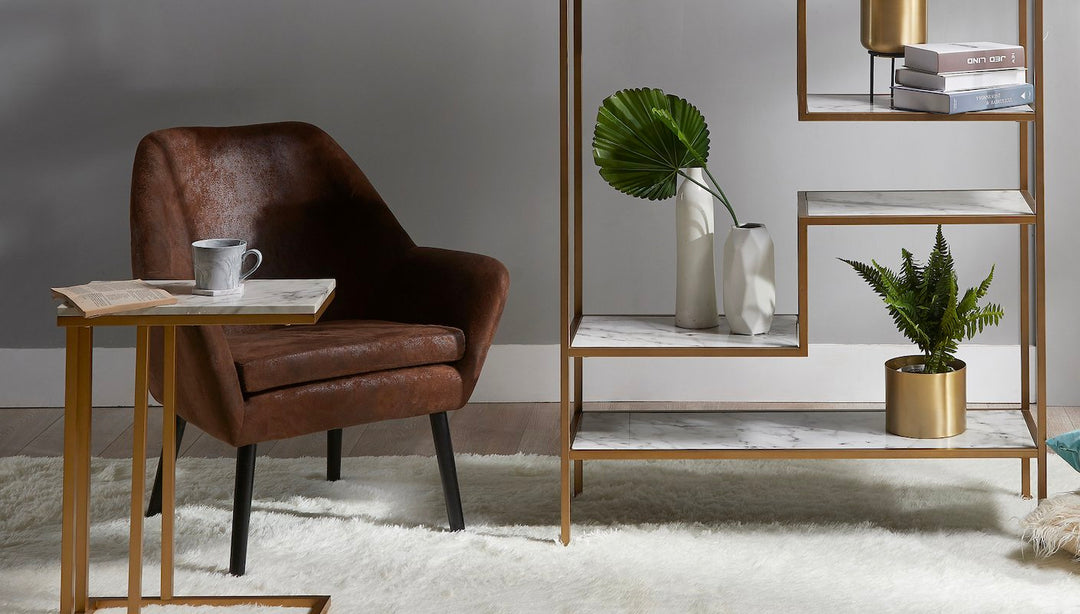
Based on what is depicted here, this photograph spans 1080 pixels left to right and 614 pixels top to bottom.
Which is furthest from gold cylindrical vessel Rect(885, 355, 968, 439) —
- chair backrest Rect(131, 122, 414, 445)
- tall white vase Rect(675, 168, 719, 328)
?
chair backrest Rect(131, 122, 414, 445)

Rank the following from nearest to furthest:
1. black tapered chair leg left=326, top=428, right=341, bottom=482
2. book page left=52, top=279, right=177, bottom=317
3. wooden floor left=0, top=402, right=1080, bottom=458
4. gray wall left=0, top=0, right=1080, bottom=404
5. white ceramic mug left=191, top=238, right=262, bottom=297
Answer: book page left=52, top=279, right=177, bottom=317 → white ceramic mug left=191, top=238, right=262, bottom=297 → black tapered chair leg left=326, top=428, right=341, bottom=482 → wooden floor left=0, top=402, right=1080, bottom=458 → gray wall left=0, top=0, right=1080, bottom=404

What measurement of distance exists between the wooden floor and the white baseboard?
5cm

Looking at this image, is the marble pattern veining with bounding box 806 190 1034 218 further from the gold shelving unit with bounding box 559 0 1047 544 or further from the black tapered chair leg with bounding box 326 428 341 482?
the black tapered chair leg with bounding box 326 428 341 482

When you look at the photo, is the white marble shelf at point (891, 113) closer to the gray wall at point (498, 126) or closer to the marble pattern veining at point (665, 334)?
the marble pattern veining at point (665, 334)

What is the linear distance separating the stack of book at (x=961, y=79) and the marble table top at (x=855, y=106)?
1 cm

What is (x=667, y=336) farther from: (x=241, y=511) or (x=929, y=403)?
(x=241, y=511)

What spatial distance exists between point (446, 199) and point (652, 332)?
1.24 m

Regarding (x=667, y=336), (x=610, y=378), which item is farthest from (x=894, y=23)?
(x=610, y=378)

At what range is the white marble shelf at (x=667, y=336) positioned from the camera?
2422mm

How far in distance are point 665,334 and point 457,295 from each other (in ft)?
1.57

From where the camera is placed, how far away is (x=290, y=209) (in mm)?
2871

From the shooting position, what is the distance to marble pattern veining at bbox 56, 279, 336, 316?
5.97 ft

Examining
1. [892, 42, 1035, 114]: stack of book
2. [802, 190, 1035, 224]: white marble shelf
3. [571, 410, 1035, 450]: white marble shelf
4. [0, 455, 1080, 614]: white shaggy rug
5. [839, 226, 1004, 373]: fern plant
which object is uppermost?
[892, 42, 1035, 114]: stack of book

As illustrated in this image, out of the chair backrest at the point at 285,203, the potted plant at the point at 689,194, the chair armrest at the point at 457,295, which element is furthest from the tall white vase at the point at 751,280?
the chair backrest at the point at 285,203
